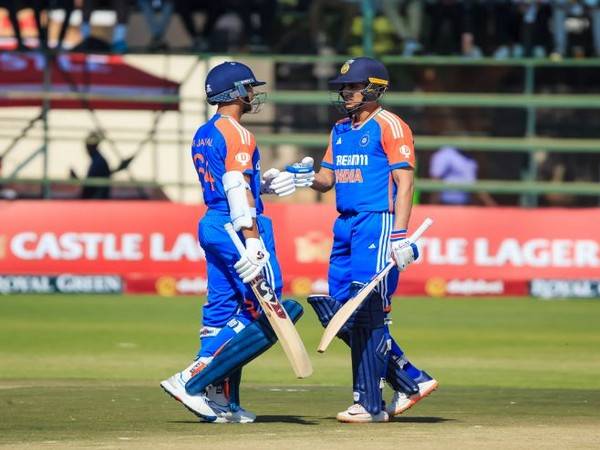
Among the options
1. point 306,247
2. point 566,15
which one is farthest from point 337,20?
point 306,247

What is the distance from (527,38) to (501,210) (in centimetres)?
516

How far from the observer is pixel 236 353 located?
8.85 meters

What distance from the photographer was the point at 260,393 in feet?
35.5

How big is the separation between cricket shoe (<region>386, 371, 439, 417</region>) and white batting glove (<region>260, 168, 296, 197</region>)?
4.55 ft

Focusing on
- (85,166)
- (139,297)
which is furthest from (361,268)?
(85,166)

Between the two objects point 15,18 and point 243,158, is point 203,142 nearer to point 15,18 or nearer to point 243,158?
point 243,158

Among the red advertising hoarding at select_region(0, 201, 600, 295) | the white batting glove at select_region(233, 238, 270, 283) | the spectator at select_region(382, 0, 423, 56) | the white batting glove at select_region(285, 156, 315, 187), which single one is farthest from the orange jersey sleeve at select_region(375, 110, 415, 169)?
the spectator at select_region(382, 0, 423, 56)

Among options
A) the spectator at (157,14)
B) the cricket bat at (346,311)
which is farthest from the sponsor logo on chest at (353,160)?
the spectator at (157,14)

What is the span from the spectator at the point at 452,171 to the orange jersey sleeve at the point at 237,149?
15.0 meters

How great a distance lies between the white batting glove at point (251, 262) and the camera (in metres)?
8.69

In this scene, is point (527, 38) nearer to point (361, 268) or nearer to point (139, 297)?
point (139, 297)

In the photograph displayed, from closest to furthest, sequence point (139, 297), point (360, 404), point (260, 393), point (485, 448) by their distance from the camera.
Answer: point (485, 448), point (360, 404), point (260, 393), point (139, 297)

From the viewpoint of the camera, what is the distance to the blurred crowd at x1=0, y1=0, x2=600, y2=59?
78.8ft

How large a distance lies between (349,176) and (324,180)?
49cm
